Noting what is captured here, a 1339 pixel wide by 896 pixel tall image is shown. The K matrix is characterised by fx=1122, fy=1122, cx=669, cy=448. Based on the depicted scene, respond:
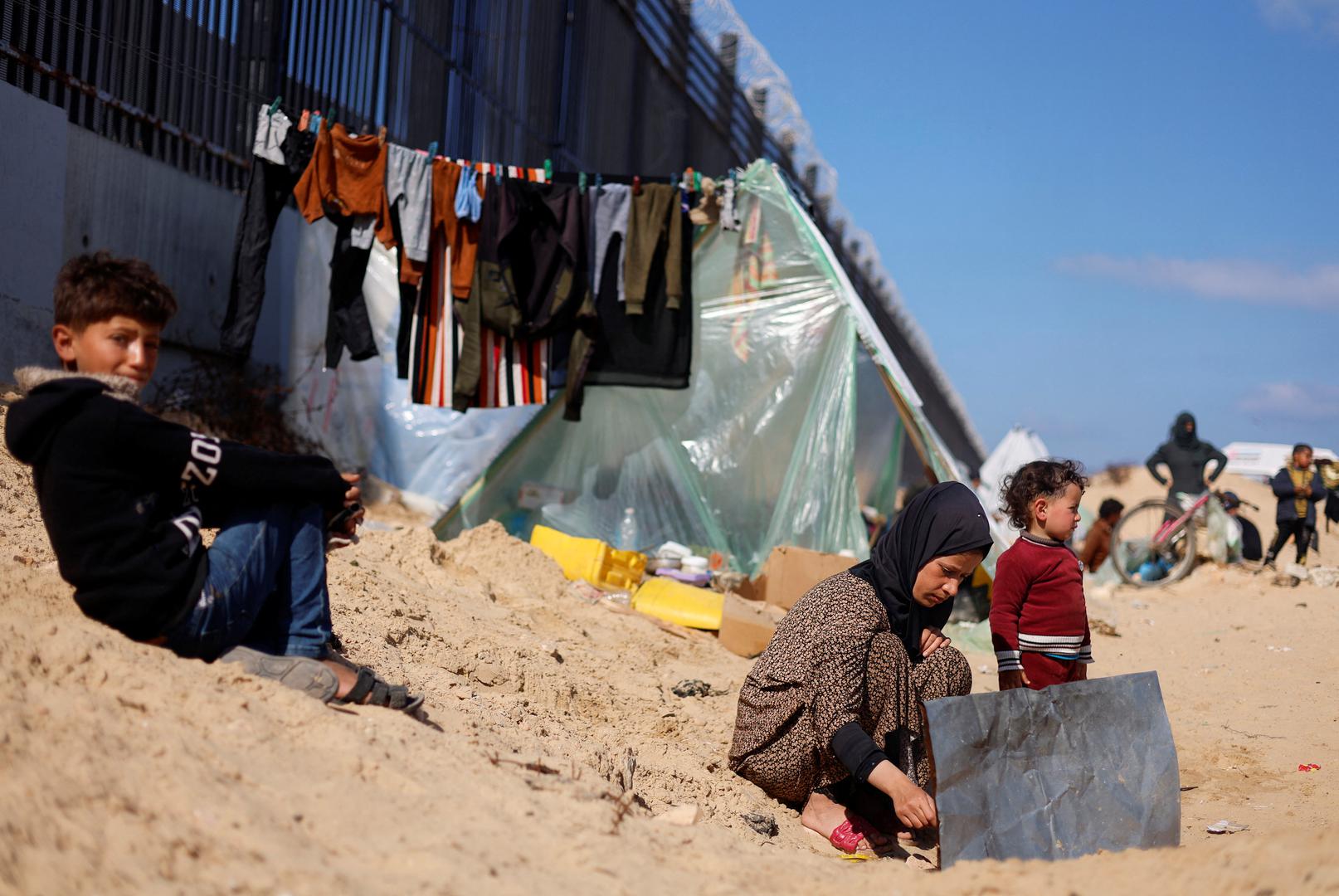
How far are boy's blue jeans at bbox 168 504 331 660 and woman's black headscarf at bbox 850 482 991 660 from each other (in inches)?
64.4

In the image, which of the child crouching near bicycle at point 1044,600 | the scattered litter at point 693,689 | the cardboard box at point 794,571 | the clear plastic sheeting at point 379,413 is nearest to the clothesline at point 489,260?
the clear plastic sheeting at point 379,413

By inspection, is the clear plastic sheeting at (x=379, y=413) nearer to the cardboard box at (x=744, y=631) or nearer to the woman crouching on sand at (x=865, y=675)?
the cardboard box at (x=744, y=631)

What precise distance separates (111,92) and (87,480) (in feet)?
17.2

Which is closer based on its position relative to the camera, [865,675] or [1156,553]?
[865,675]

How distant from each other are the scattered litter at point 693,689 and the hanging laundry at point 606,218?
9.63 ft

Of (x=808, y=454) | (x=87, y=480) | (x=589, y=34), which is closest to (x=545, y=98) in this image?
(x=589, y=34)

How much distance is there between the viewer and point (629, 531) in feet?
23.5

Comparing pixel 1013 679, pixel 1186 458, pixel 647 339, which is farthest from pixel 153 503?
pixel 1186 458

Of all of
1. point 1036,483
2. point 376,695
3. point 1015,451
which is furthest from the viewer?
point 1015,451

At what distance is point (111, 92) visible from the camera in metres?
6.59

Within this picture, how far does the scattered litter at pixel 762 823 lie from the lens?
124 inches

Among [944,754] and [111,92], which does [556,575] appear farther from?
[111,92]

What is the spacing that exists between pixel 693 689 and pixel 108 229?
4.61 meters

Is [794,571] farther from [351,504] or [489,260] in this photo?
[351,504]
